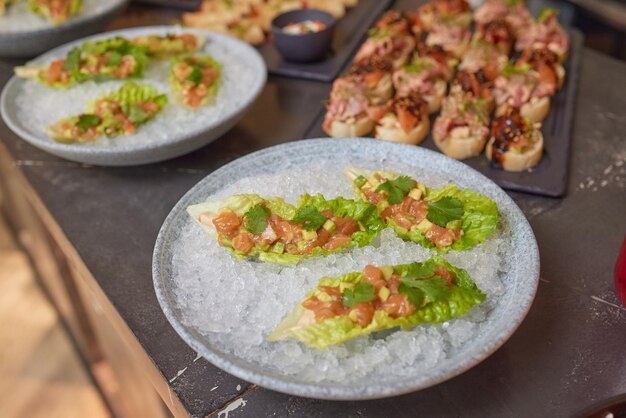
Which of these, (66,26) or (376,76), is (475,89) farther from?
(66,26)

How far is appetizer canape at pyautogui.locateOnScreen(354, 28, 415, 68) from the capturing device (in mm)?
2539

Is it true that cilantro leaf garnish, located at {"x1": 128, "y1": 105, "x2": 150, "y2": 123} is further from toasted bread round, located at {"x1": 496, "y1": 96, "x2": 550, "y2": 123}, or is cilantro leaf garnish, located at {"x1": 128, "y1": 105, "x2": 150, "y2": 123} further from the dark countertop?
toasted bread round, located at {"x1": 496, "y1": 96, "x2": 550, "y2": 123}

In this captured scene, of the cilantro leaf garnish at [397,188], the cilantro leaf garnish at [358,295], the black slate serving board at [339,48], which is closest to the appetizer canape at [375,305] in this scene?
the cilantro leaf garnish at [358,295]

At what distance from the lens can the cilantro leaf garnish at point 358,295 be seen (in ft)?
4.25

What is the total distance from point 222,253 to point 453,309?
0.57m

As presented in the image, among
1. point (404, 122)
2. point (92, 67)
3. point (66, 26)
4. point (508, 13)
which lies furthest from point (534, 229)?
point (66, 26)

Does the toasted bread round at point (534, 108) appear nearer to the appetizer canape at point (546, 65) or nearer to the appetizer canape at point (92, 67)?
the appetizer canape at point (546, 65)

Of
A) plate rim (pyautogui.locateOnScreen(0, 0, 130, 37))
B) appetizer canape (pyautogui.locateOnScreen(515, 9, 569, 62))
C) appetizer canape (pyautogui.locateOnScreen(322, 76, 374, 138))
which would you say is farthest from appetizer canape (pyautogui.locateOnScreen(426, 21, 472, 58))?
plate rim (pyautogui.locateOnScreen(0, 0, 130, 37))

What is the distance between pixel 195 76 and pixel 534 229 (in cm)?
125

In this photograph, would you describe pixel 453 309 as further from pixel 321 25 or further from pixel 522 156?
pixel 321 25

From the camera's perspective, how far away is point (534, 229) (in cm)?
179

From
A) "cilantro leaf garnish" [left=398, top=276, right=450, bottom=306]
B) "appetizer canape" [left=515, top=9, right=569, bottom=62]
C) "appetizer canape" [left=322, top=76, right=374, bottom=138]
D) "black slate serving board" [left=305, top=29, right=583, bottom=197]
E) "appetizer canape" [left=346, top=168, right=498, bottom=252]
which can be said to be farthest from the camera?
"appetizer canape" [left=515, top=9, right=569, bottom=62]

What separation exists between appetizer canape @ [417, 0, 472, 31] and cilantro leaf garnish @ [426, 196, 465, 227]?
1.42 meters

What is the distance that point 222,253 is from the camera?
1.52 m
